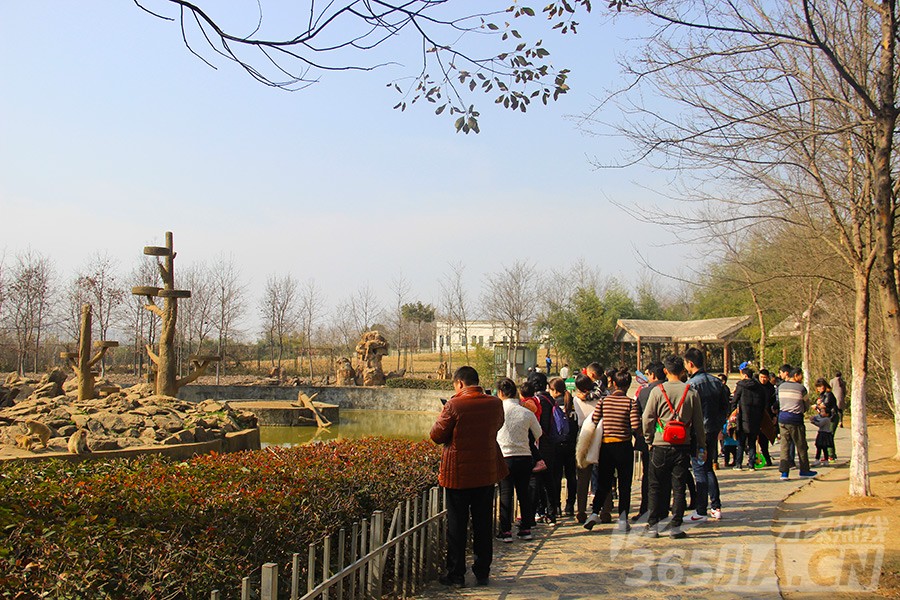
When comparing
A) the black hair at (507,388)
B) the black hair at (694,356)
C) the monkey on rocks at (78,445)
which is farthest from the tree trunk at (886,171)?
the monkey on rocks at (78,445)

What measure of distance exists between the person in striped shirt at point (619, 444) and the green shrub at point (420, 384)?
2567cm

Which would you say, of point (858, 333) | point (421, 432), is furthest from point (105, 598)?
point (421, 432)

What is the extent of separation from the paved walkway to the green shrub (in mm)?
25818

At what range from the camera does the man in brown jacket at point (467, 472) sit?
5.54 metres

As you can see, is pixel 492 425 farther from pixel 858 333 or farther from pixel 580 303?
pixel 580 303

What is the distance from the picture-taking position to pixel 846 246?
956 cm

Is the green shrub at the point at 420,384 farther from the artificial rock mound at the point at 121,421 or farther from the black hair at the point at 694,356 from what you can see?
the black hair at the point at 694,356

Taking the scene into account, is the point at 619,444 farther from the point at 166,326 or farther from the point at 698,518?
the point at 166,326

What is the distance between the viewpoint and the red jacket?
5531 mm

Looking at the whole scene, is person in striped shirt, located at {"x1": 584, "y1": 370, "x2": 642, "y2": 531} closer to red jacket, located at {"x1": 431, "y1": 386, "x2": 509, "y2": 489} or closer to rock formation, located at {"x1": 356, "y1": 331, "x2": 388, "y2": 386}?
red jacket, located at {"x1": 431, "y1": 386, "x2": 509, "y2": 489}

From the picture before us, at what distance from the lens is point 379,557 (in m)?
4.75

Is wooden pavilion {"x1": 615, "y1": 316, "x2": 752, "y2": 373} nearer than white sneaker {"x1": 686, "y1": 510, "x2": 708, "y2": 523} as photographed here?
No

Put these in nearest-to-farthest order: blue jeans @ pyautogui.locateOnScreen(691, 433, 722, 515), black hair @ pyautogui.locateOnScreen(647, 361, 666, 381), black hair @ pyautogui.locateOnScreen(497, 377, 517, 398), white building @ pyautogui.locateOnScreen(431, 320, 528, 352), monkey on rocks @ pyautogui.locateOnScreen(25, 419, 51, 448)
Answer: black hair @ pyautogui.locateOnScreen(497, 377, 517, 398)
blue jeans @ pyautogui.locateOnScreen(691, 433, 722, 515)
black hair @ pyautogui.locateOnScreen(647, 361, 666, 381)
monkey on rocks @ pyautogui.locateOnScreen(25, 419, 51, 448)
white building @ pyautogui.locateOnScreen(431, 320, 528, 352)

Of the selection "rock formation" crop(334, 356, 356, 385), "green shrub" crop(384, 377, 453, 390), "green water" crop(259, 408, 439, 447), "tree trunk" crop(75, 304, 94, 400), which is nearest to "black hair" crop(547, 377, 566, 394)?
"green water" crop(259, 408, 439, 447)
